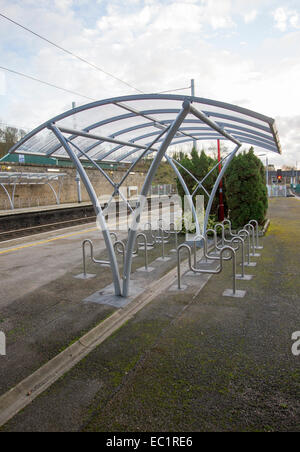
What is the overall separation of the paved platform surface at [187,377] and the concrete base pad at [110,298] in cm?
42

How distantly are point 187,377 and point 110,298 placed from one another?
8.09ft

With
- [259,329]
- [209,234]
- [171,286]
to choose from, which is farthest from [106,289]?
[209,234]

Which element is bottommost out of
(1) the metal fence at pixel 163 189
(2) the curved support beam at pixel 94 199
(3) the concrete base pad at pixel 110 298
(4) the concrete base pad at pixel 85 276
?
(3) the concrete base pad at pixel 110 298

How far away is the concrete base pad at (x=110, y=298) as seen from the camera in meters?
5.17

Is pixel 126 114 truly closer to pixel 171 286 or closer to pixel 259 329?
pixel 171 286

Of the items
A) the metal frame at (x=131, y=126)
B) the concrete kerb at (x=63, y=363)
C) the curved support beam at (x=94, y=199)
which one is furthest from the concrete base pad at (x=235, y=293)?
the curved support beam at (x=94, y=199)

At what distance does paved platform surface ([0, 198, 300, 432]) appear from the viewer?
2646mm

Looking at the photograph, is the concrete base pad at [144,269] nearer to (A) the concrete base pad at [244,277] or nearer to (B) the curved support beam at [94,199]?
(B) the curved support beam at [94,199]

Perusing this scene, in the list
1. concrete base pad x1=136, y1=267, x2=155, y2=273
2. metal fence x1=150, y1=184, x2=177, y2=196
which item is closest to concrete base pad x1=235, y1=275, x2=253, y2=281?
concrete base pad x1=136, y1=267, x2=155, y2=273

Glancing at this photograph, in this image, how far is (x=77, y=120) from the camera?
230 inches

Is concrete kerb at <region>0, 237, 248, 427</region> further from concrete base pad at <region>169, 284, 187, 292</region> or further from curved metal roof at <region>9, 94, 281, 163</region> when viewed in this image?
curved metal roof at <region>9, 94, 281, 163</region>

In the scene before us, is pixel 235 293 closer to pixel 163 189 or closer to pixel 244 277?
pixel 244 277

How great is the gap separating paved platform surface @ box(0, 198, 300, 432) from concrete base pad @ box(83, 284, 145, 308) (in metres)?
0.42

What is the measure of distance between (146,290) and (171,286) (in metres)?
0.62
